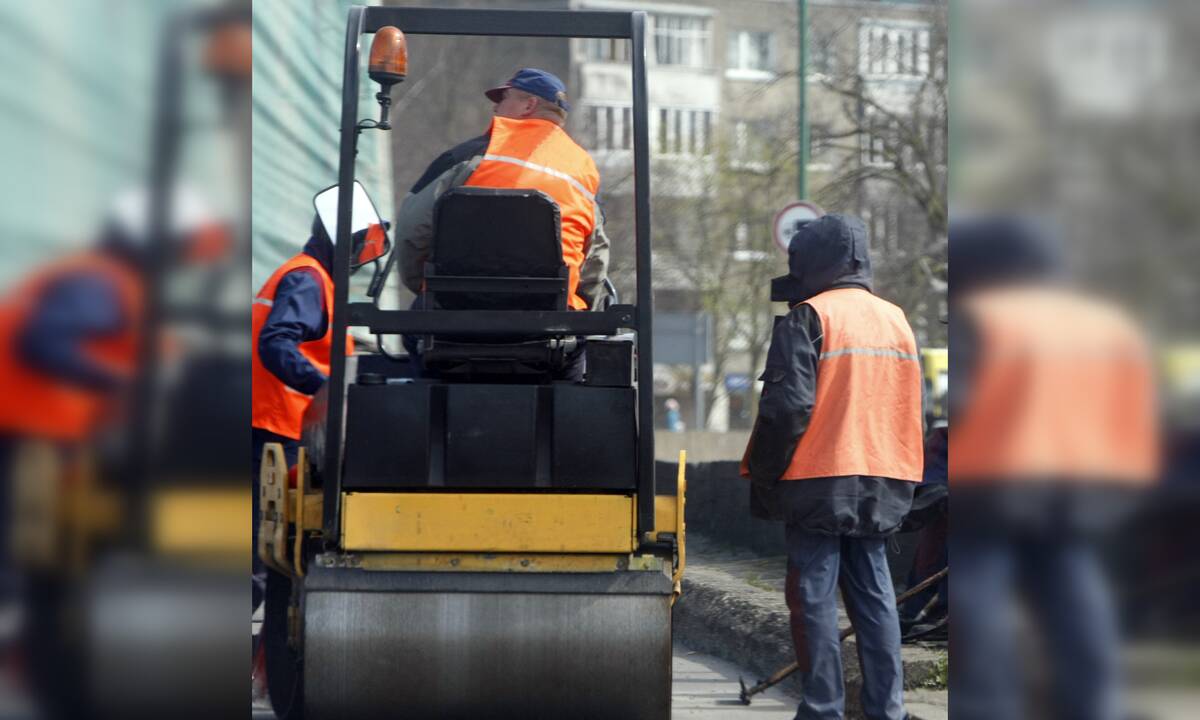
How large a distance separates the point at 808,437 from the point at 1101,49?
430 centimetres

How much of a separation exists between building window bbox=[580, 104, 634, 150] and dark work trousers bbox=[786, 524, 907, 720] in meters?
21.2

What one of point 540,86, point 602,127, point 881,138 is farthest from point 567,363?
point 602,127

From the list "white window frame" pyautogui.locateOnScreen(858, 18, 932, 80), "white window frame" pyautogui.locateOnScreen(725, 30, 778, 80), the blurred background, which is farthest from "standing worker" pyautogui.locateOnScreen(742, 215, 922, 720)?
"white window frame" pyautogui.locateOnScreen(725, 30, 778, 80)

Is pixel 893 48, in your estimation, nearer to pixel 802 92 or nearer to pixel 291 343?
pixel 802 92

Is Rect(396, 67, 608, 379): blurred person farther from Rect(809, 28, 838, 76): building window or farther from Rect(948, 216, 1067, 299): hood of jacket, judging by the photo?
Rect(809, 28, 838, 76): building window

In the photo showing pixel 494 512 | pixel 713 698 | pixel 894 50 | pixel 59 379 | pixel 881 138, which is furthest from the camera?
pixel 881 138

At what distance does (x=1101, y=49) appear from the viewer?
1183 millimetres

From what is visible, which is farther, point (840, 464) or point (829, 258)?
point (829, 258)

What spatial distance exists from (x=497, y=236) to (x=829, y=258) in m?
1.50

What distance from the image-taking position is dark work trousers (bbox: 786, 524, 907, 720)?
5406 mm

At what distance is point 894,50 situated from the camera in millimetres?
23281

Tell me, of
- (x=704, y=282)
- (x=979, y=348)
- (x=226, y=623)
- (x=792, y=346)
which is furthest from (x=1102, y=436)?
(x=704, y=282)

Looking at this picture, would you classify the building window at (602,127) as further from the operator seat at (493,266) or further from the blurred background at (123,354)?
the blurred background at (123,354)

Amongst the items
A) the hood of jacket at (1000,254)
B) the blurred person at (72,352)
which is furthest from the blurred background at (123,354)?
the hood of jacket at (1000,254)
